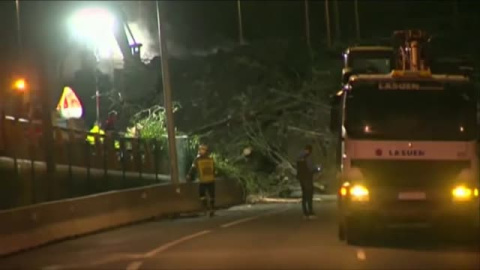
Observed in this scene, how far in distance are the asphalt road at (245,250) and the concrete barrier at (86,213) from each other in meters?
0.37

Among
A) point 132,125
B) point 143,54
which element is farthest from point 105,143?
point 143,54

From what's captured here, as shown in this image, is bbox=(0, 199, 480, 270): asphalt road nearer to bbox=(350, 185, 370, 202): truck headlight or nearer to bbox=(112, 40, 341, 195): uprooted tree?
bbox=(350, 185, 370, 202): truck headlight

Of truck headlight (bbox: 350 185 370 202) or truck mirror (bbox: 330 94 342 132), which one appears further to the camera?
truck mirror (bbox: 330 94 342 132)

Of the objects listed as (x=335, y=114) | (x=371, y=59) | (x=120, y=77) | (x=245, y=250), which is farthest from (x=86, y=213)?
(x=120, y=77)

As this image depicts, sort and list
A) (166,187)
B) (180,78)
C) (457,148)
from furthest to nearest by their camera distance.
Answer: (180,78) < (166,187) < (457,148)

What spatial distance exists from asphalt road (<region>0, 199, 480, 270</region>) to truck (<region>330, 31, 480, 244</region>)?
749mm

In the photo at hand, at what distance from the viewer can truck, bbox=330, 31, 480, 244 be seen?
15797mm

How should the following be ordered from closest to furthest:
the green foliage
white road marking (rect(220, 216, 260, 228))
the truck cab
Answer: the truck cab, white road marking (rect(220, 216, 260, 228)), the green foliage

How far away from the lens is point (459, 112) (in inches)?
628

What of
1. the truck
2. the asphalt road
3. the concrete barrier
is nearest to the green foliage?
the concrete barrier

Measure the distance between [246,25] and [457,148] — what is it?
44.8 meters

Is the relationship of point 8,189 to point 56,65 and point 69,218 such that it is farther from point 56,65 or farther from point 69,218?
point 56,65

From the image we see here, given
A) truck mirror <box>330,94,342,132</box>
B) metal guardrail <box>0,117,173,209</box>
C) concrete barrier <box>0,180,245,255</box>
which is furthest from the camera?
metal guardrail <box>0,117,173,209</box>

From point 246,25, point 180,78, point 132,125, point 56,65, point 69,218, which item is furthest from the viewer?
point 246,25
